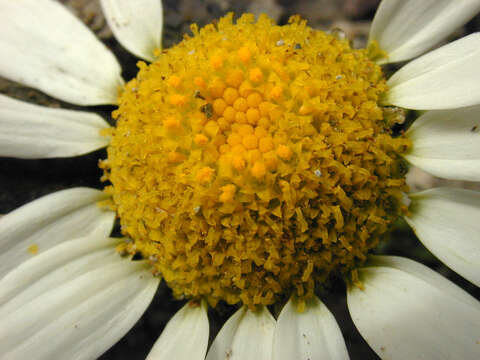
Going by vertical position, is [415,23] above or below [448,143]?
above

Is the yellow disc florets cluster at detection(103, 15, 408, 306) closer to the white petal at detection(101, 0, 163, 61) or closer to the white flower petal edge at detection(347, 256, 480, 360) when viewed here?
the white flower petal edge at detection(347, 256, 480, 360)

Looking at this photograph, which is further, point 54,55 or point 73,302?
point 54,55

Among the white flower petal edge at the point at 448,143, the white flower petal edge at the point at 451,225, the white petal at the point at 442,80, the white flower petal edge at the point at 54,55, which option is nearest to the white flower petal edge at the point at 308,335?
the white flower petal edge at the point at 451,225

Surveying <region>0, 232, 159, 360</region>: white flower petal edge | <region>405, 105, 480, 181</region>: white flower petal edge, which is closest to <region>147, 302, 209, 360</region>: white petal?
<region>0, 232, 159, 360</region>: white flower petal edge

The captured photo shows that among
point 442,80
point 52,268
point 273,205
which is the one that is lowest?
point 52,268

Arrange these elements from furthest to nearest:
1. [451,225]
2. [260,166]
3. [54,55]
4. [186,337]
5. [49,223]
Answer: [54,55] < [49,223] < [186,337] < [451,225] < [260,166]

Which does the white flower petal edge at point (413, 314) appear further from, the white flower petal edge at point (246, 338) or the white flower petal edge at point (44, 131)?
the white flower petal edge at point (44, 131)

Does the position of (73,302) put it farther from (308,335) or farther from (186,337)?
(308,335)

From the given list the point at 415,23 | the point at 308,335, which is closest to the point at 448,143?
the point at 415,23

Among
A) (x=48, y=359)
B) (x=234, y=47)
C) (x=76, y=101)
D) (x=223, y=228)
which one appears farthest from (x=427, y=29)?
(x=48, y=359)
